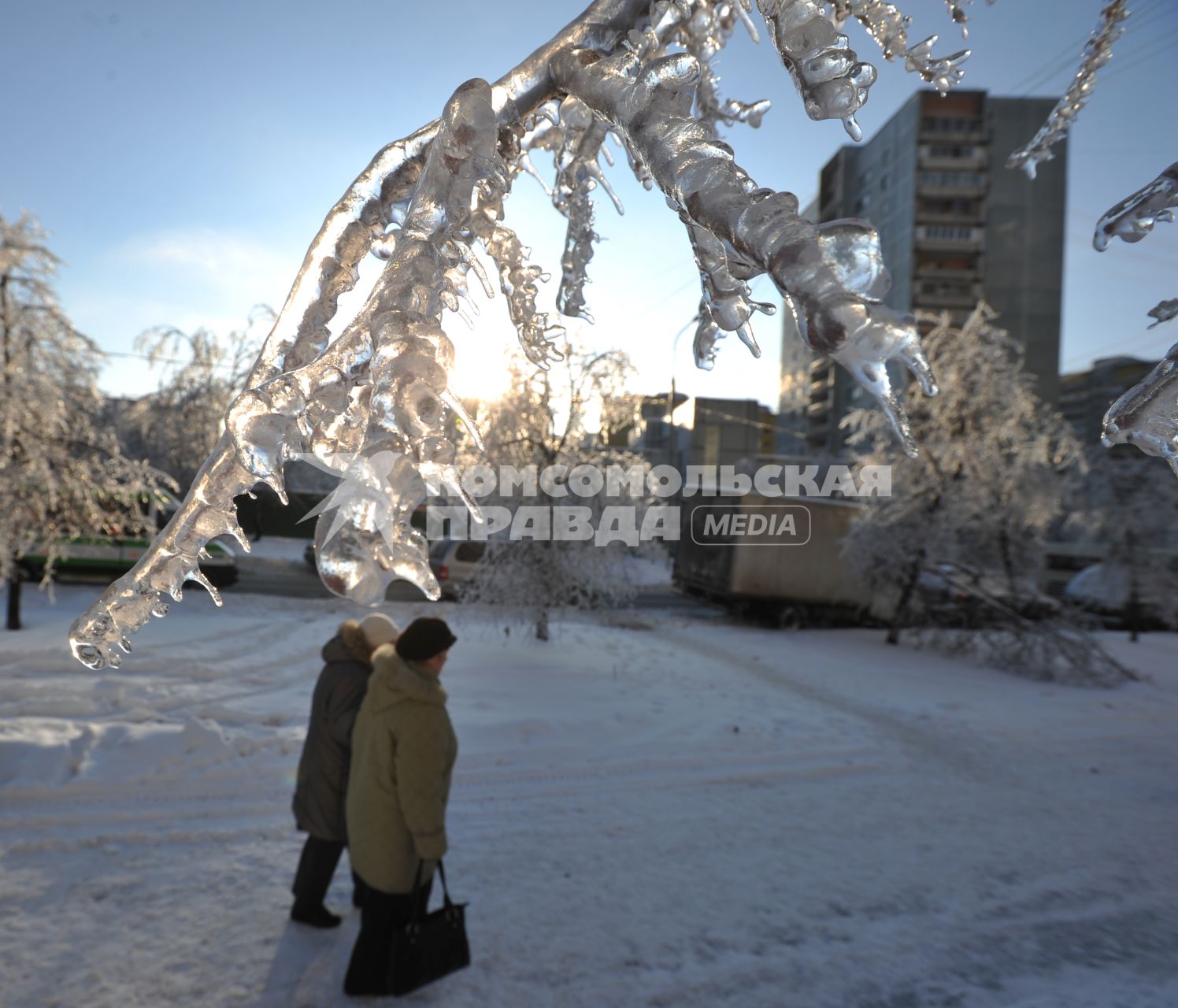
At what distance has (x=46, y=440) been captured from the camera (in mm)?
9773

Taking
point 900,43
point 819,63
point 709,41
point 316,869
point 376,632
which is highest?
Answer: point 709,41

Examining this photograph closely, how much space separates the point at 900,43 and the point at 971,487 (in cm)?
1395

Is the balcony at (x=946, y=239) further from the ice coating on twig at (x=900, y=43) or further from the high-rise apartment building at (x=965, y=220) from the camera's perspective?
the ice coating on twig at (x=900, y=43)

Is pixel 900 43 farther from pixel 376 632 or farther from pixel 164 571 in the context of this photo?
pixel 376 632

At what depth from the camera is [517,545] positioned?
11195mm

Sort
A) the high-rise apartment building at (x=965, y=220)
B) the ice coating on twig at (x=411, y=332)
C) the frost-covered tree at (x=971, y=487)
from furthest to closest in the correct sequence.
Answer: the high-rise apartment building at (x=965, y=220) → the frost-covered tree at (x=971, y=487) → the ice coating on twig at (x=411, y=332)

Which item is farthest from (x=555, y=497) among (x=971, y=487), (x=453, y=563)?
(x=971, y=487)

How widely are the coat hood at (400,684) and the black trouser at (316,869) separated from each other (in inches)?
38.4

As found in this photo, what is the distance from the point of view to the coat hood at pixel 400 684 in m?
3.29

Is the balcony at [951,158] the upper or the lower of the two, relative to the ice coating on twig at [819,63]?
upper

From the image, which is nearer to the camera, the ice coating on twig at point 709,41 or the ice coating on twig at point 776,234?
the ice coating on twig at point 776,234

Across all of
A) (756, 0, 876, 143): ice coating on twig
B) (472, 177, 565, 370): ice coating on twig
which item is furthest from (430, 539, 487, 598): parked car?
(756, 0, 876, 143): ice coating on twig

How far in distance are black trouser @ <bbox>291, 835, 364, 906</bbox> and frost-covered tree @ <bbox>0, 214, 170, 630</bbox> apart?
786cm

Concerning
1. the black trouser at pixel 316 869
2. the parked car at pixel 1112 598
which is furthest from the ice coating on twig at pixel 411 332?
the parked car at pixel 1112 598
